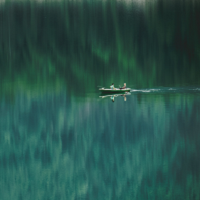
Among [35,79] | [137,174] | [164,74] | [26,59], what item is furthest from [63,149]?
[26,59]

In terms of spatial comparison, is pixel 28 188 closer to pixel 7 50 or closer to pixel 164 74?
pixel 164 74

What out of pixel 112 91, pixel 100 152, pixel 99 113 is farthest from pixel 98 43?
pixel 100 152

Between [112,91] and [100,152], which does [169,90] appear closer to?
[112,91]

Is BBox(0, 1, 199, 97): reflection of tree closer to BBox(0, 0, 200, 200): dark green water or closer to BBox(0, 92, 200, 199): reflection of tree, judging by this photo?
BBox(0, 0, 200, 200): dark green water

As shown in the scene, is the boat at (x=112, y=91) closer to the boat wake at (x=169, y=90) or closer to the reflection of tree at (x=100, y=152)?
the boat wake at (x=169, y=90)

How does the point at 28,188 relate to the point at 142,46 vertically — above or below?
below

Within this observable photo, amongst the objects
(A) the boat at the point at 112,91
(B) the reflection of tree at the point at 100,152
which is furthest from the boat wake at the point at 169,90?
(B) the reflection of tree at the point at 100,152

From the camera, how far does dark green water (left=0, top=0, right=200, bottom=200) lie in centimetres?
1630

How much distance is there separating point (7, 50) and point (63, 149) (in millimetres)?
37797

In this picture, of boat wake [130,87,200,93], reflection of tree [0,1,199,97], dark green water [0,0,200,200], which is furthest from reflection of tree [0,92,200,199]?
reflection of tree [0,1,199,97]

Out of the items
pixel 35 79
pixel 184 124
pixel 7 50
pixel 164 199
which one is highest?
pixel 7 50

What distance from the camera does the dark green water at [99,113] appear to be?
16.3 meters

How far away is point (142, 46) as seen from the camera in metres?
58.8

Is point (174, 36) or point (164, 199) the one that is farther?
point (174, 36)
